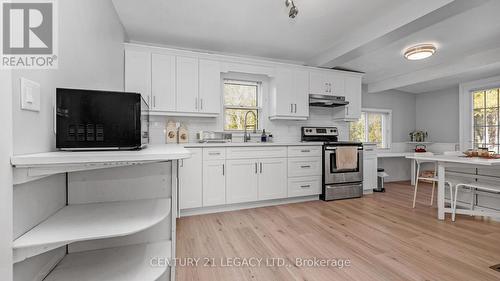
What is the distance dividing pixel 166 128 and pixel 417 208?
3.91 m

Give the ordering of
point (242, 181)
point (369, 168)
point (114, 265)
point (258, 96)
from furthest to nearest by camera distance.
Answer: point (369, 168), point (258, 96), point (242, 181), point (114, 265)

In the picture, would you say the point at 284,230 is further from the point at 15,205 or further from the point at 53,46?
the point at 53,46

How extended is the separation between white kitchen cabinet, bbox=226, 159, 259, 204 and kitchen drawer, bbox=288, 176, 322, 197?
1.99 ft

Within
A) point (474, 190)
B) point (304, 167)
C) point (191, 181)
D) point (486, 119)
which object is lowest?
point (474, 190)

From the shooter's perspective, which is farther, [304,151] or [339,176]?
[339,176]

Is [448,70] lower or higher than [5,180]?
higher

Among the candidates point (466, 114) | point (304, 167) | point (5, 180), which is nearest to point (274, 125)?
point (304, 167)

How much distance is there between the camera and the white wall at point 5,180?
787 millimetres

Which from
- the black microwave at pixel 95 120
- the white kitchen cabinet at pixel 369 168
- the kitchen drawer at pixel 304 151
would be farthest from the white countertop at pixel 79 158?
the white kitchen cabinet at pixel 369 168

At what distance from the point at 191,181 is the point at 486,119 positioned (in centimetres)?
586

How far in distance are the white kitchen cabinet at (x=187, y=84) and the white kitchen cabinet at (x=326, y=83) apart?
6.69 ft

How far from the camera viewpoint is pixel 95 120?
1149 millimetres

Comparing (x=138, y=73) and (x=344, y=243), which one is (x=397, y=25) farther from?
(x=138, y=73)

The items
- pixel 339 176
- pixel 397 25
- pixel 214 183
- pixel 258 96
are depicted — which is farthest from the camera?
pixel 258 96
